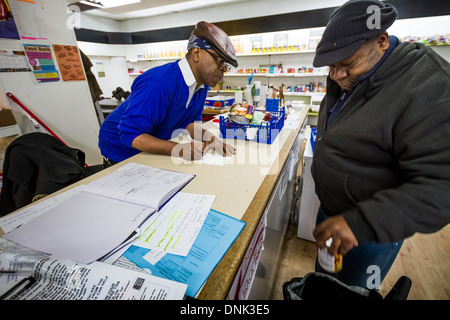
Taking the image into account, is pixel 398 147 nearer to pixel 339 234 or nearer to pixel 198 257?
pixel 339 234

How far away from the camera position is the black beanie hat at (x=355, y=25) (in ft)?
2.01

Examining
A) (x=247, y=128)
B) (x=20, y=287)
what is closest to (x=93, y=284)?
(x=20, y=287)

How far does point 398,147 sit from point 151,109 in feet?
3.54

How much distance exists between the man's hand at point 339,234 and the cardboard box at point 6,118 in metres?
2.57

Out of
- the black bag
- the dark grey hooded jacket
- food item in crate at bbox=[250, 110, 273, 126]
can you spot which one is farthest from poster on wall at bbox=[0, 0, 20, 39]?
the black bag

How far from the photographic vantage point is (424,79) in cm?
Result: 56

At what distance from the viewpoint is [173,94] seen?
119 centimetres

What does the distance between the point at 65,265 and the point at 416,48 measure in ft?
3.82

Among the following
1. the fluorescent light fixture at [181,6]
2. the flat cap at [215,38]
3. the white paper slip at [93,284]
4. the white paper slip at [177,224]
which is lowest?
the white paper slip at [177,224]

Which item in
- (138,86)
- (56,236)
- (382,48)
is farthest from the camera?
(138,86)

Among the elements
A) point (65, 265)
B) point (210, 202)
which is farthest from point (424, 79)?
point (65, 265)

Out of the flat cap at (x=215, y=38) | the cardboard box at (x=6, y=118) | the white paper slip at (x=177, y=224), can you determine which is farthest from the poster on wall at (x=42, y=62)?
the white paper slip at (x=177, y=224)

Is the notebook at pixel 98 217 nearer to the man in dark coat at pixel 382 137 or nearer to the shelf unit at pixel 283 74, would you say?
the man in dark coat at pixel 382 137
